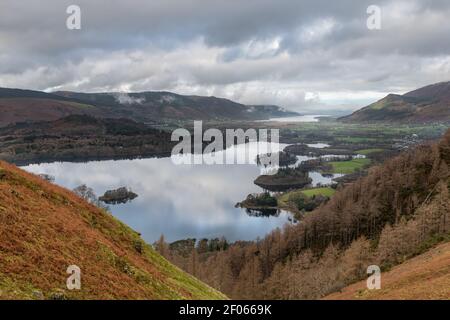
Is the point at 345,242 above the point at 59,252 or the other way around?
the other way around

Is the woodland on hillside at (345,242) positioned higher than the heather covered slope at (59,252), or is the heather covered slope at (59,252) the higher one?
the heather covered slope at (59,252)

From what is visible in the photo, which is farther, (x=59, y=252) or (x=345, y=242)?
(x=345, y=242)

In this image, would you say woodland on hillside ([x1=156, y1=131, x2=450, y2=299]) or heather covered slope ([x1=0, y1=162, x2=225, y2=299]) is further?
woodland on hillside ([x1=156, y1=131, x2=450, y2=299])

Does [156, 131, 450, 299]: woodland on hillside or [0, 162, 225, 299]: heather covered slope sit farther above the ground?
[0, 162, 225, 299]: heather covered slope

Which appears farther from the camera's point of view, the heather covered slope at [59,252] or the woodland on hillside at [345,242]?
the woodland on hillside at [345,242]
